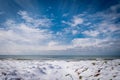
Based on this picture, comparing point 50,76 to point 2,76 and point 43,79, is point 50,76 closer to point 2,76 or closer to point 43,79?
point 43,79

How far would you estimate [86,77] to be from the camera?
25.0 ft

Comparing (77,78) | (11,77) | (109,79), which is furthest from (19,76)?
(109,79)

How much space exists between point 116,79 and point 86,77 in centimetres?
180

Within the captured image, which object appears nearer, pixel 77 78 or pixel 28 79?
pixel 28 79

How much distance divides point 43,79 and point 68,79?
1636 mm

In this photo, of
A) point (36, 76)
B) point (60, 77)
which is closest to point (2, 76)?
point (36, 76)

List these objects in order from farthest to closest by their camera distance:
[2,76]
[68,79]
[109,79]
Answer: [68,79] < [109,79] < [2,76]

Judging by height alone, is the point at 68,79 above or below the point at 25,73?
below

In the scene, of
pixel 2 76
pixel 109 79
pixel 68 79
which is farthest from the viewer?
pixel 68 79

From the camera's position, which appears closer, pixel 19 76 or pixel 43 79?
pixel 19 76

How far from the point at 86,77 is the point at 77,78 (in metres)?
0.61

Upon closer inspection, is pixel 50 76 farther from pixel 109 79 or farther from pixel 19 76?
pixel 109 79

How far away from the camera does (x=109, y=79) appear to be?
689cm

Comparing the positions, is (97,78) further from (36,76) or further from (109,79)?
(36,76)
